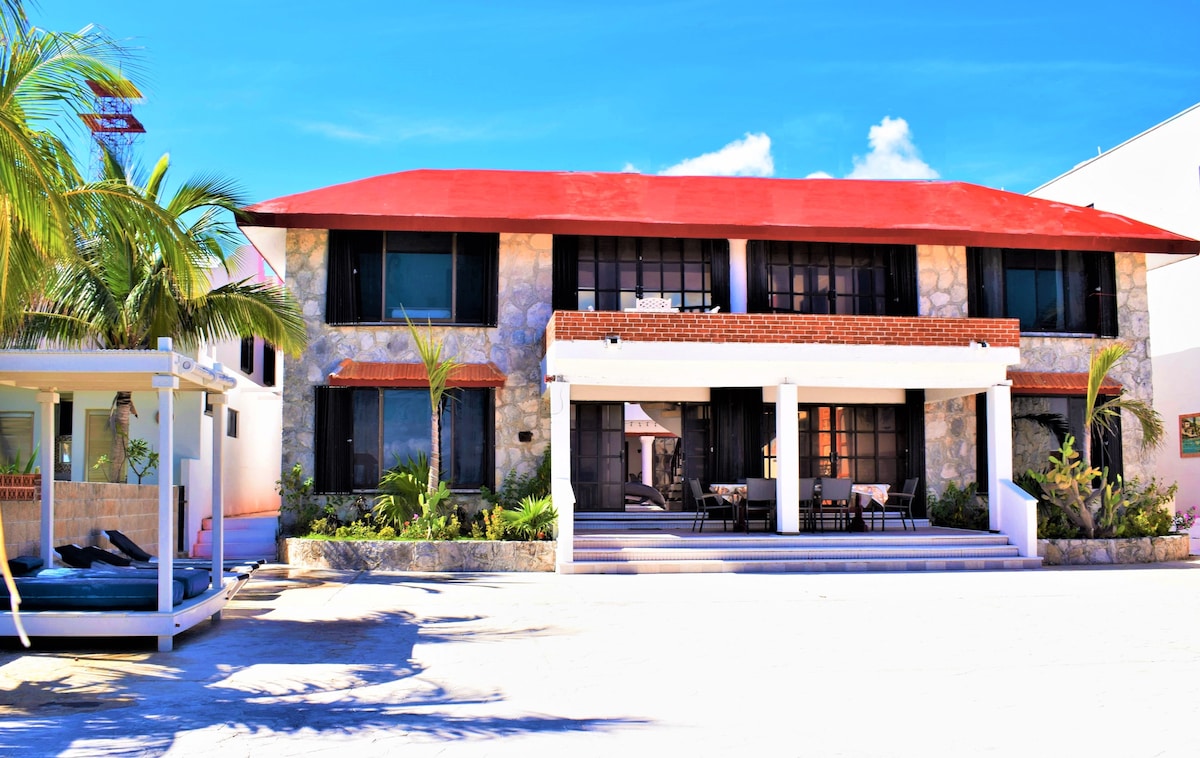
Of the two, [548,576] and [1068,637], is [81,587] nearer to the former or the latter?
[548,576]

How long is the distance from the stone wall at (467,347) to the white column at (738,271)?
309cm

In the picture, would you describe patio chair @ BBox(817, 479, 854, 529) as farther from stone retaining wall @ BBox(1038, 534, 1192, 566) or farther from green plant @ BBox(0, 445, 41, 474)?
green plant @ BBox(0, 445, 41, 474)

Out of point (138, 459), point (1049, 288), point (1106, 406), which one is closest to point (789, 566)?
point (1106, 406)

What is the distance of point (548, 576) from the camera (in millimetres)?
14789

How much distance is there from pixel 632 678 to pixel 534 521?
315 inches

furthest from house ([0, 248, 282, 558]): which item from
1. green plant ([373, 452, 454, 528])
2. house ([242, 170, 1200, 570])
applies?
green plant ([373, 452, 454, 528])

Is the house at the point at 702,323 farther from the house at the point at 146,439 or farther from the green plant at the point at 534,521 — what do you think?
the house at the point at 146,439

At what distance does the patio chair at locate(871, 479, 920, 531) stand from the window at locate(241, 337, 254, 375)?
13.5 m

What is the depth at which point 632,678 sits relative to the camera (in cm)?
779

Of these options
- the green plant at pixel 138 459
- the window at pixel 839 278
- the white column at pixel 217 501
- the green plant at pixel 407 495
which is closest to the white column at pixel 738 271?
the window at pixel 839 278

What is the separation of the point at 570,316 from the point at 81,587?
8595 mm

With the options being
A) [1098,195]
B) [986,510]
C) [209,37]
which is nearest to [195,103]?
[209,37]

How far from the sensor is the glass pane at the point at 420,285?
58.8ft

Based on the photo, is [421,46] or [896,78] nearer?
[421,46]
